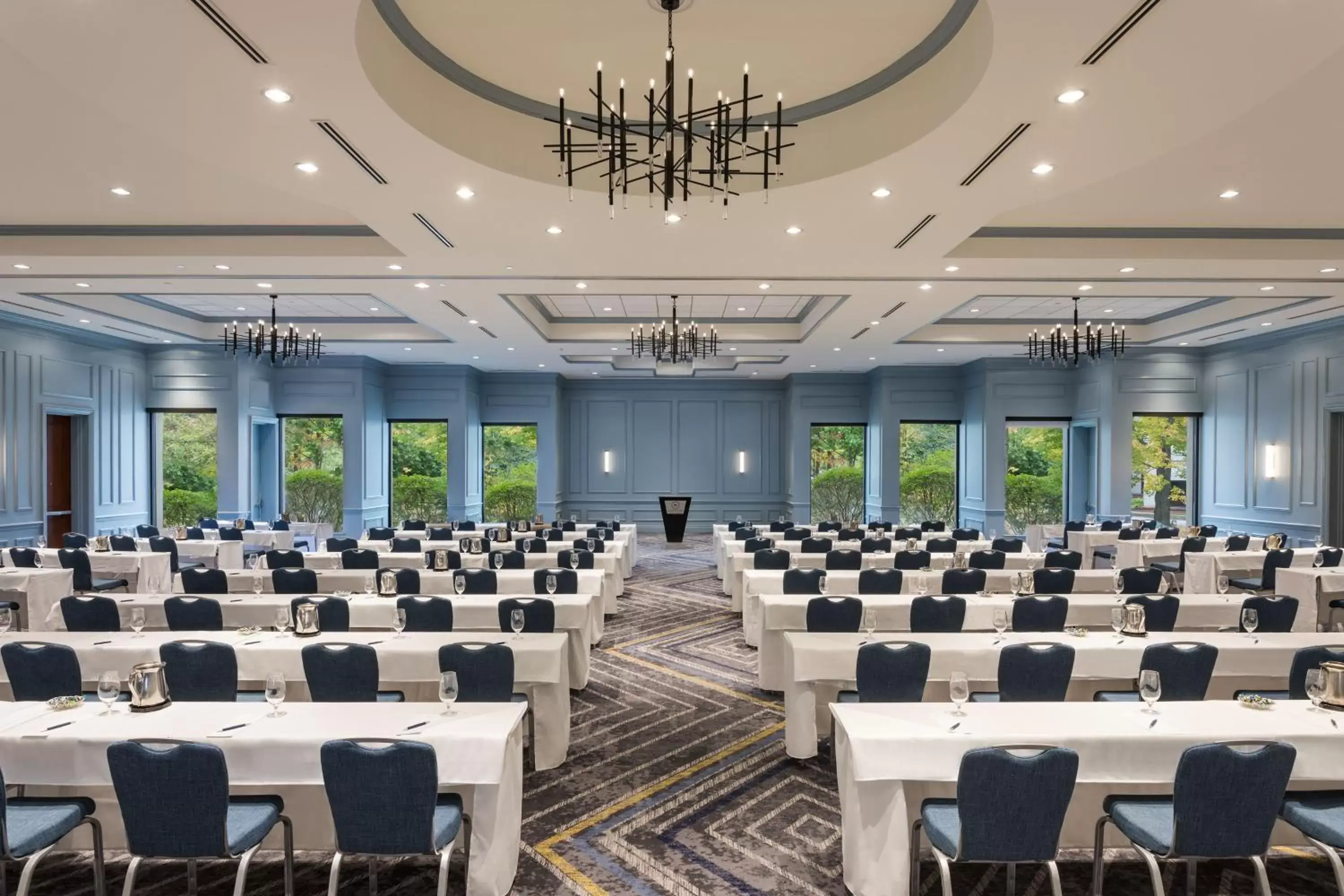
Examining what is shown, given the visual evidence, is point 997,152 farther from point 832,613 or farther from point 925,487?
point 925,487

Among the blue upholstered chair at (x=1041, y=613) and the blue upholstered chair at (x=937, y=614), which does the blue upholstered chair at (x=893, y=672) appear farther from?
the blue upholstered chair at (x=1041, y=613)

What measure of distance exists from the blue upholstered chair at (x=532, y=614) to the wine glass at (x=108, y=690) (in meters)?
2.43

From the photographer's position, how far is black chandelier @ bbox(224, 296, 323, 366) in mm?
10820

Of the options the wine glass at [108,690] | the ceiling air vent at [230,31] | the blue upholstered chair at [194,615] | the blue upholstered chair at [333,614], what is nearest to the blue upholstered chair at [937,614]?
the blue upholstered chair at [333,614]

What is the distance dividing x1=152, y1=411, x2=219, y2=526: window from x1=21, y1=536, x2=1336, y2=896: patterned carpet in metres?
13.0

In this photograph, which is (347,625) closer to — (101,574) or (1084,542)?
(101,574)

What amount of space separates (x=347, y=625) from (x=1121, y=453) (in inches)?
559

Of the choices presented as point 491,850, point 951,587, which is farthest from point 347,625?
point 951,587

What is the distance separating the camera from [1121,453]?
589 inches

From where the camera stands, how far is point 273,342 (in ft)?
34.9

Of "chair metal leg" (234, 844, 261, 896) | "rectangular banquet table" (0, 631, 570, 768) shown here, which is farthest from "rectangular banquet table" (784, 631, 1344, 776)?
"chair metal leg" (234, 844, 261, 896)

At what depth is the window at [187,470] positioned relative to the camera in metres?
15.9

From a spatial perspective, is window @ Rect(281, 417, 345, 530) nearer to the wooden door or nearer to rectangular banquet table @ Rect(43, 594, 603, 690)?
the wooden door

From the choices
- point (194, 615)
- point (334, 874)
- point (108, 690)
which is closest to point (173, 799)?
point (334, 874)
